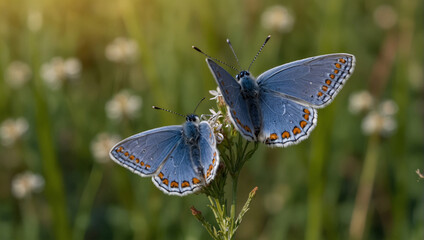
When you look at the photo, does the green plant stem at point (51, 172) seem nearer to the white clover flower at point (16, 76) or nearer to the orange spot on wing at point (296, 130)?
the orange spot on wing at point (296, 130)

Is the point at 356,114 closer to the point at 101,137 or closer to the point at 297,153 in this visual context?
the point at 297,153

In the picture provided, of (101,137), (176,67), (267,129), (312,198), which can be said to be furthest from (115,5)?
(267,129)

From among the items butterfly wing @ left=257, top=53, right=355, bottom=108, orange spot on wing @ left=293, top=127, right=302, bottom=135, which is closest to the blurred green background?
butterfly wing @ left=257, top=53, right=355, bottom=108

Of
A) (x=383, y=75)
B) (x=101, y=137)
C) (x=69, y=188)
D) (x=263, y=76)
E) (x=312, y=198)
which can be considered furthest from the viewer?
(x=383, y=75)

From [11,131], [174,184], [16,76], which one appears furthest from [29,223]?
[174,184]

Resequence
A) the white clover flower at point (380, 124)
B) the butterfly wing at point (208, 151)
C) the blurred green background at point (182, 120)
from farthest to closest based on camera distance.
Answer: the white clover flower at point (380, 124) → the blurred green background at point (182, 120) → the butterfly wing at point (208, 151)

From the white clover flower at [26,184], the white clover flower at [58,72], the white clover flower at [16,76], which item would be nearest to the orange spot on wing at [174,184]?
the white clover flower at [26,184]

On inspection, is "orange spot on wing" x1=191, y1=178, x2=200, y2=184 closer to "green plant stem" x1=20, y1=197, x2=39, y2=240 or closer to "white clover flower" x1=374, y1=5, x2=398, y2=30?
"green plant stem" x1=20, y1=197, x2=39, y2=240
